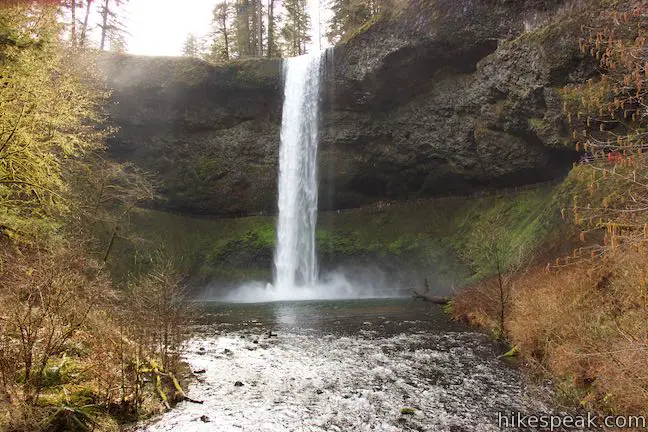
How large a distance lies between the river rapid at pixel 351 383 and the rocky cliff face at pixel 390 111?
16.8 m

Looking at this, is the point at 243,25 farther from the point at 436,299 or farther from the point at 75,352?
the point at 75,352

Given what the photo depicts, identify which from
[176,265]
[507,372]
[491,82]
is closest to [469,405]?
[507,372]

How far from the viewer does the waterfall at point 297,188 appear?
108 ft

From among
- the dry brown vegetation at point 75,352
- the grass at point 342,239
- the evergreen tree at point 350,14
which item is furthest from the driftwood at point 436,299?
the evergreen tree at point 350,14

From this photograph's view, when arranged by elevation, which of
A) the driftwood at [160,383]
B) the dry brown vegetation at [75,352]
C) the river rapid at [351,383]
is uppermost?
the dry brown vegetation at [75,352]

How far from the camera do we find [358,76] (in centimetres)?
3003

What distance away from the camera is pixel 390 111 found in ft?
107

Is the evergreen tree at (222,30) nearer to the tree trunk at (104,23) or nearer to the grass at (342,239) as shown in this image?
the tree trunk at (104,23)

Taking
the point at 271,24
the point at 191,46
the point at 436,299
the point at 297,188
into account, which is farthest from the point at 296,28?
the point at 436,299

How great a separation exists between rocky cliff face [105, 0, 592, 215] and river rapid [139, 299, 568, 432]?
16786mm

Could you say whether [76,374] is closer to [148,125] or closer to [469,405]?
[469,405]

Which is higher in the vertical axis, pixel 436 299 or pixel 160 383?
pixel 160 383

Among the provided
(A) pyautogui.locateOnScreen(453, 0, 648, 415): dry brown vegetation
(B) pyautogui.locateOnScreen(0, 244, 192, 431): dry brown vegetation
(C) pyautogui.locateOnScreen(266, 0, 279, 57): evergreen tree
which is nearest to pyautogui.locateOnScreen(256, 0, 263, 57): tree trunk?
(C) pyautogui.locateOnScreen(266, 0, 279, 57): evergreen tree

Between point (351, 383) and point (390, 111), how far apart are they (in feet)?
87.7
